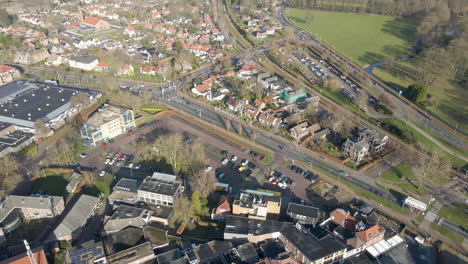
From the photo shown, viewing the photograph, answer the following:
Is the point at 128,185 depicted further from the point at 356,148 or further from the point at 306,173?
the point at 356,148

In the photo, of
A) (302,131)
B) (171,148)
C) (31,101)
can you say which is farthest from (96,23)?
(302,131)

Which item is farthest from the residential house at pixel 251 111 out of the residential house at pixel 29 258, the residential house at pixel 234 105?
the residential house at pixel 29 258

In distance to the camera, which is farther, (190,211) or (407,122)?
(407,122)

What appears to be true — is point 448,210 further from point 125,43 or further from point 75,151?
point 125,43

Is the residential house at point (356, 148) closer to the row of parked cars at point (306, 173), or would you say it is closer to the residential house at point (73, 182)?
the row of parked cars at point (306, 173)

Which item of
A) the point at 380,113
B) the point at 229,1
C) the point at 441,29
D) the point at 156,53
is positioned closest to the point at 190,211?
the point at 380,113

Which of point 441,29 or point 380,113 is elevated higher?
point 441,29
